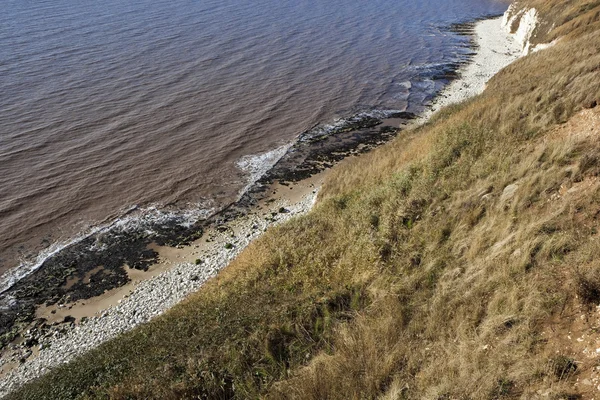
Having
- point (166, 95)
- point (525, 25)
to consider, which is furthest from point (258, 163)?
point (525, 25)

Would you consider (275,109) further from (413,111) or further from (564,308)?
(564,308)

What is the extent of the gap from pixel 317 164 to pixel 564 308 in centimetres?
2402

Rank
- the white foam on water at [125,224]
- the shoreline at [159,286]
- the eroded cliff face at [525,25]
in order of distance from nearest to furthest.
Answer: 1. the shoreline at [159,286]
2. the white foam on water at [125,224]
3. the eroded cliff face at [525,25]

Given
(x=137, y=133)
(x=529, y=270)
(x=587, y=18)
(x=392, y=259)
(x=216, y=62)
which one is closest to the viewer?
(x=529, y=270)

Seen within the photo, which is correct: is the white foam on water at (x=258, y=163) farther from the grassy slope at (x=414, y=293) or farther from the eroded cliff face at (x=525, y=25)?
the eroded cliff face at (x=525, y=25)

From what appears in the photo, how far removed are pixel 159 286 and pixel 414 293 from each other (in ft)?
45.5

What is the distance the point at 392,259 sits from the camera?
12859 mm

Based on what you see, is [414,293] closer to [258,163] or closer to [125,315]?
[125,315]

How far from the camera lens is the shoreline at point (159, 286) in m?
17.1

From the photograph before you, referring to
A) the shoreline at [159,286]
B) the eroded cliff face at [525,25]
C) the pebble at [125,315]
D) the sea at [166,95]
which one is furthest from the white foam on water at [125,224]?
the eroded cliff face at [525,25]

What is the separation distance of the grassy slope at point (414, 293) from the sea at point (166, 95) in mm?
12760

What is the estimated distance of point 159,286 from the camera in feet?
66.3

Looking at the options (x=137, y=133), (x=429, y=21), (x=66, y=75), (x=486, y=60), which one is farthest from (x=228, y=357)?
(x=429, y=21)

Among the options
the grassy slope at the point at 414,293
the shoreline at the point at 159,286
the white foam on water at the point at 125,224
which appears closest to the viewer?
the grassy slope at the point at 414,293
